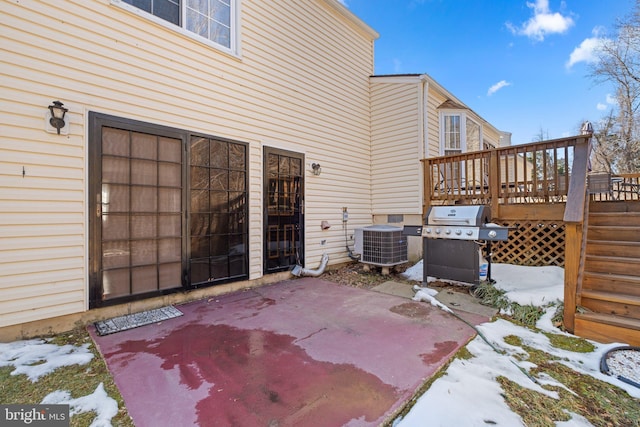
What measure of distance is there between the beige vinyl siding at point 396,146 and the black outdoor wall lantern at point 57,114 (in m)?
6.05

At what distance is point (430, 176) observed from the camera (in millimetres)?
5117

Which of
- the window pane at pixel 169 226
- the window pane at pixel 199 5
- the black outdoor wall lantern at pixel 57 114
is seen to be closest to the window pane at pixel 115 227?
the window pane at pixel 169 226

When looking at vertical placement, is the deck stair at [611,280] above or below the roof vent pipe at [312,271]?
above

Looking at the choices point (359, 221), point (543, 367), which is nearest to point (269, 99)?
point (359, 221)

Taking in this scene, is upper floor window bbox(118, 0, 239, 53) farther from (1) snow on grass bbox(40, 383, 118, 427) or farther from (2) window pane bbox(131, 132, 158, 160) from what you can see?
(1) snow on grass bbox(40, 383, 118, 427)

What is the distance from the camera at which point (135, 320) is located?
10.4ft

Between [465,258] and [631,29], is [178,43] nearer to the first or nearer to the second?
[465,258]

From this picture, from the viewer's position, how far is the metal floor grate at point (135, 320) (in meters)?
2.95

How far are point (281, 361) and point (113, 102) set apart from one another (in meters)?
3.58

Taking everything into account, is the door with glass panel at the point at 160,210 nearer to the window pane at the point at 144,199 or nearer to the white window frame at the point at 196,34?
the window pane at the point at 144,199

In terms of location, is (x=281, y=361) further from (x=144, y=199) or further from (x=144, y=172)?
(x=144, y=172)

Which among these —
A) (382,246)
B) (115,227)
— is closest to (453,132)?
(382,246)

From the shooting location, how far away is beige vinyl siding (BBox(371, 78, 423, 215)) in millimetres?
6434

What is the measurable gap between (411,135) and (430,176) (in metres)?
1.84
